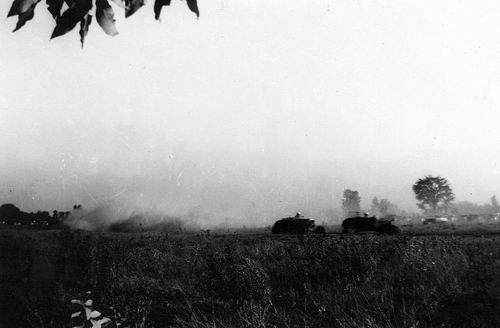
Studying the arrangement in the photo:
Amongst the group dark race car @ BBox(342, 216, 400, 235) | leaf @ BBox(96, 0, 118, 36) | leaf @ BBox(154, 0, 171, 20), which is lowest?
dark race car @ BBox(342, 216, 400, 235)

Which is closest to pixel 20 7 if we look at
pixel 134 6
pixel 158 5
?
pixel 134 6

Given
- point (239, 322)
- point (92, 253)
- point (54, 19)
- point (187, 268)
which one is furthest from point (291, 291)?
point (92, 253)

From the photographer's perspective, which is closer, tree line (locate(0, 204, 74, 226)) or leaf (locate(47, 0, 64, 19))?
leaf (locate(47, 0, 64, 19))

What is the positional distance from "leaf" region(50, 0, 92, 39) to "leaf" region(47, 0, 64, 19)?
0.13 meters

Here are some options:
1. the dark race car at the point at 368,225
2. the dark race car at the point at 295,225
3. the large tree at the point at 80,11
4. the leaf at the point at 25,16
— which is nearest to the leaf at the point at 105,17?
the large tree at the point at 80,11

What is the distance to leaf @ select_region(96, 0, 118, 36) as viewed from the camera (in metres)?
1.56

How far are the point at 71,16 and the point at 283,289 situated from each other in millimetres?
6788

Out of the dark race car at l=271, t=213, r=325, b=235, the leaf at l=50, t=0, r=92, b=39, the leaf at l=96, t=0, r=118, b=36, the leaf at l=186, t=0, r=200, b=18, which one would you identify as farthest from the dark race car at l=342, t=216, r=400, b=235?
the leaf at l=50, t=0, r=92, b=39

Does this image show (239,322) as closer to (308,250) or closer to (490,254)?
(308,250)

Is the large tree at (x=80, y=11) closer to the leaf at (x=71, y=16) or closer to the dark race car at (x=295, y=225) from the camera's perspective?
the leaf at (x=71, y=16)

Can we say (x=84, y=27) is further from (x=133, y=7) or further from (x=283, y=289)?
(x=283, y=289)

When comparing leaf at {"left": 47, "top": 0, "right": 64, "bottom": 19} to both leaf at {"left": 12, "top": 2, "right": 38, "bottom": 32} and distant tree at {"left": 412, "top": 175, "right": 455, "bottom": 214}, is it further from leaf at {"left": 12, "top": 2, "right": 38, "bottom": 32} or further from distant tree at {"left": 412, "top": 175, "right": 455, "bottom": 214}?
distant tree at {"left": 412, "top": 175, "right": 455, "bottom": 214}

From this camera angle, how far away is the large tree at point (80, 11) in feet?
4.51

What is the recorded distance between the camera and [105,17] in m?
1.57
